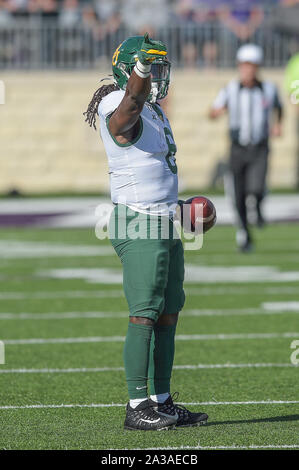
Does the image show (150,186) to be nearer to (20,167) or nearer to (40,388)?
(40,388)

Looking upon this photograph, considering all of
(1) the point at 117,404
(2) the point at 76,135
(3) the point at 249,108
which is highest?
(3) the point at 249,108

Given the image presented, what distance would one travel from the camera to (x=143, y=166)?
16.3 feet

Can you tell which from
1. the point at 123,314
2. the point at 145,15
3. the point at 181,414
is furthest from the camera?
the point at 145,15

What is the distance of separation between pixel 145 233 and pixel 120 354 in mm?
2245

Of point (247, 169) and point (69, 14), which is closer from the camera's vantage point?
point (247, 169)

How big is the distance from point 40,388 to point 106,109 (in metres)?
1.76

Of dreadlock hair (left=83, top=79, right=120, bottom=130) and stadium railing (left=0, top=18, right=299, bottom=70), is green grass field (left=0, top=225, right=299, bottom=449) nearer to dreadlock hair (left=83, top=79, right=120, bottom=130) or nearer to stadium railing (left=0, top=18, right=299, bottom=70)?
dreadlock hair (left=83, top=79, right=120, bottom=130)

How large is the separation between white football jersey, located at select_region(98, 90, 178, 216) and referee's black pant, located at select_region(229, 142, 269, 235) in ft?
25.2

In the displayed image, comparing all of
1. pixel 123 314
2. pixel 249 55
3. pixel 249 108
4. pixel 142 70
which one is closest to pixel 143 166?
pixel 142 70

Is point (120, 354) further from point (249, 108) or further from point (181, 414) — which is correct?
point (249, 108)

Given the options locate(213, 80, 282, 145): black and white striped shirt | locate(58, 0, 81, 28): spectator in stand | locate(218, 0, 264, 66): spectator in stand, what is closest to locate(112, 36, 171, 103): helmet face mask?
locate(213, 80, 282, 145): black and white striped shirt

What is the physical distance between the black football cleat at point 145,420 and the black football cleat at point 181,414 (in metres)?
0.04

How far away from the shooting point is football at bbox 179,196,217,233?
199 inches

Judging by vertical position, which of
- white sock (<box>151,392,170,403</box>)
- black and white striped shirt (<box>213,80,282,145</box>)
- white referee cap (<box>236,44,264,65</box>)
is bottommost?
white sock (<box>151,392,170,403</box>)
